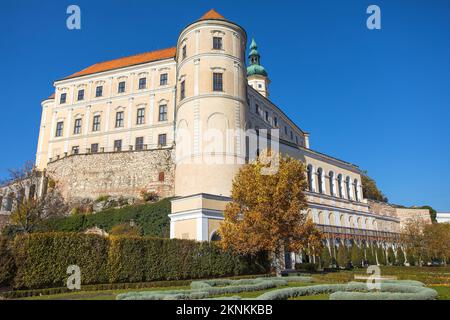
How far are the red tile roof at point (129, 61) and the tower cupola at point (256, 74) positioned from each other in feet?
99.7

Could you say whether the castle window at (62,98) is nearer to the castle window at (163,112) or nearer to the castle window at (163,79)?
the castle window at (163,79)

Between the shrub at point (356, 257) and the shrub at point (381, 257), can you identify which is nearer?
the shrub at point (356, 257)

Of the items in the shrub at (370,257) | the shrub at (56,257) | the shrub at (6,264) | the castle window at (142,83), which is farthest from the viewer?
the castle window at (142,83)

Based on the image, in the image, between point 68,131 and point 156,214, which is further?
point 68,131

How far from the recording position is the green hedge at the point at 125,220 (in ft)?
114

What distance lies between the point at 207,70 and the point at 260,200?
1794 centimetres

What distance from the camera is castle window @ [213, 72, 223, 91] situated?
119ft

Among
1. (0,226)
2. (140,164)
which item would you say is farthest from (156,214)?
(0,226)

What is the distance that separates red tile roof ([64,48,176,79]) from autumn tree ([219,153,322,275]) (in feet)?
103

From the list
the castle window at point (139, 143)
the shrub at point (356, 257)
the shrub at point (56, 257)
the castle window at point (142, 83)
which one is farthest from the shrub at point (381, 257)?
the castle window at point (142, 83)

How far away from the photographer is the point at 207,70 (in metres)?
36.4

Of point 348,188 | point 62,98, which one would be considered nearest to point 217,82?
point 62,98

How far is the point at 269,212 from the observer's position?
23438mm

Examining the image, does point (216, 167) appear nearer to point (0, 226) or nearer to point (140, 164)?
point (140, 164)
